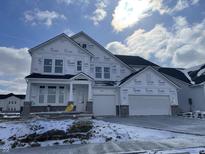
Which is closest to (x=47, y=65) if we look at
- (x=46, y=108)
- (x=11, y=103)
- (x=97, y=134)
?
(x=46, y=108)

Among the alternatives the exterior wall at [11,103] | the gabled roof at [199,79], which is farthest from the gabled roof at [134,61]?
the exterior wall at [11,103]

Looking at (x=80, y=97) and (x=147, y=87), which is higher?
(x=147, y=87)

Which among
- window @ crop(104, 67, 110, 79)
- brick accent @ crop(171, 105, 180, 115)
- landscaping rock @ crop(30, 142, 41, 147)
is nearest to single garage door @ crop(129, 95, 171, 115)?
brick accent @ crop(171, 105, 180, 115)

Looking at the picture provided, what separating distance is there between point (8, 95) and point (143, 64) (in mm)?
56689

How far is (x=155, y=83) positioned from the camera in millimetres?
22734

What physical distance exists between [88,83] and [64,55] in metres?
4.42

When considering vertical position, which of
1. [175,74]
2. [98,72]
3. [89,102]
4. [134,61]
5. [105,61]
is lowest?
[89,102]

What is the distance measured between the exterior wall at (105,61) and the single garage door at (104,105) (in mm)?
3071

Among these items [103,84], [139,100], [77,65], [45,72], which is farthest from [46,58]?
[139,100]

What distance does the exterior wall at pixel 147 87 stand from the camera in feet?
71.8

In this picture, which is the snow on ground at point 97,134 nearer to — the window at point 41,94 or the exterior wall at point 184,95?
the window at point 41,94

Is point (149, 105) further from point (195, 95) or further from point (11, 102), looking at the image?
point (11, 102)

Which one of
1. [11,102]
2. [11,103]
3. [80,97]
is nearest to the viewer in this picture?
[80,97]

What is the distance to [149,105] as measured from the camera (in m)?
22.2
